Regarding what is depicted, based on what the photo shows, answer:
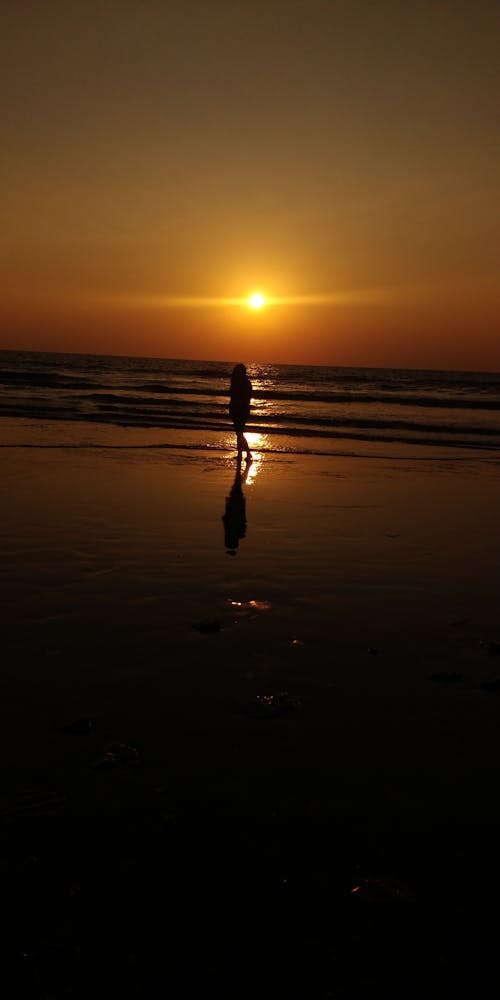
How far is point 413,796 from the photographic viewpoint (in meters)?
4.09

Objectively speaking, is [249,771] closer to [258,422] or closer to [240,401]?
[240,401]

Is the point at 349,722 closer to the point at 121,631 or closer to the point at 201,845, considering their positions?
the point at 201,845

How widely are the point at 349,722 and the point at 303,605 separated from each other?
8.46 feet

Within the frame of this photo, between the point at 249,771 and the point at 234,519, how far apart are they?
7526 mm

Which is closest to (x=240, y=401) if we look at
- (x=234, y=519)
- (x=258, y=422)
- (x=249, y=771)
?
(x=234, y=519)

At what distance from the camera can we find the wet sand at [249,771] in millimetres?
3002

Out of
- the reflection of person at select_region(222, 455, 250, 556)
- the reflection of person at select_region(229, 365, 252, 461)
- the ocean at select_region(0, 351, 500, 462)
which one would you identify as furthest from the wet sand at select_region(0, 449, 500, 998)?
the ocean at select_region(0, 351, 500, 462)

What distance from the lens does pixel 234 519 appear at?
11.7m

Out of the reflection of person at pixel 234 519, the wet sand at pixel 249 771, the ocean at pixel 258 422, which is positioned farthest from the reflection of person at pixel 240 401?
the wet sand at pixel 249 771

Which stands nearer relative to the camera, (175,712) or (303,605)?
(175,712)

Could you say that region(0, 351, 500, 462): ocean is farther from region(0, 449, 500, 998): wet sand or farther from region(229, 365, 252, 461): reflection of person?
region(0, 449, 500, 998): wet sand

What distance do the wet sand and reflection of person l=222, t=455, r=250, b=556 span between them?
2.08 ft

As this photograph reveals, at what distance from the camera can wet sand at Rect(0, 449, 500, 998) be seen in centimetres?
300

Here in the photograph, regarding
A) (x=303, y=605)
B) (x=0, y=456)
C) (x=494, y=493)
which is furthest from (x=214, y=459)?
(x=303, y=605)
